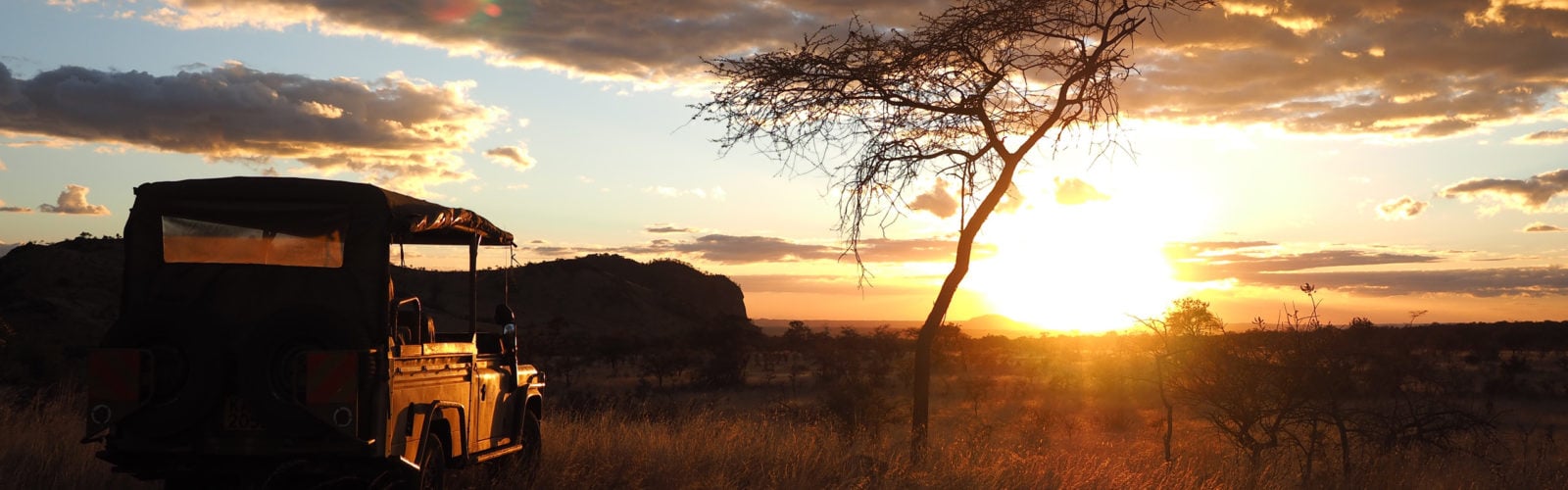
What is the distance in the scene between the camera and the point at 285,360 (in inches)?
292

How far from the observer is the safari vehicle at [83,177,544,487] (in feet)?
24.2

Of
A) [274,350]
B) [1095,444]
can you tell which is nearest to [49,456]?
[274,350]

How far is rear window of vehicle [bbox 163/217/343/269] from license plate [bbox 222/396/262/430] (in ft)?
3.83

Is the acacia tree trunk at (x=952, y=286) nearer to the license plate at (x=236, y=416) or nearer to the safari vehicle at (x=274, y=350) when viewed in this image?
the safari vehicle at (x=274, y=350)

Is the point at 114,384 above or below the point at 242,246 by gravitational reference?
below

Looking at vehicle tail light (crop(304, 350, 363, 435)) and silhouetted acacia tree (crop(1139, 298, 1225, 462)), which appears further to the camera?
silhouetted acacia tree (crop(1139, 298, 1225, 462))

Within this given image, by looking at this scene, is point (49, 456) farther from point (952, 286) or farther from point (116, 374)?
point (952, 286)

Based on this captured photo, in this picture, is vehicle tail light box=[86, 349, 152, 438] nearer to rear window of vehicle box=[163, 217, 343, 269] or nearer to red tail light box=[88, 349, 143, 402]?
red tail light box=[88, 349, 143, 402]

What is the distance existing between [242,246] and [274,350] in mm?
1464

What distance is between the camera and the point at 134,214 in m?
8.32

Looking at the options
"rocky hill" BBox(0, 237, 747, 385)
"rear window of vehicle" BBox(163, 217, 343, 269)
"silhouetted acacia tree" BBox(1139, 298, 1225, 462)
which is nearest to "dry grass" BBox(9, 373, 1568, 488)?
"silhouetted acacia tree" BBox(1139, 298, 1225, 462)

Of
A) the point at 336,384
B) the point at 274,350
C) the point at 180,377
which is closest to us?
the point at 336,384

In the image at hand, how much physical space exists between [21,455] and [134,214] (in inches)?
163

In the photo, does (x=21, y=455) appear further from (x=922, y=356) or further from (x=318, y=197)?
(x=922, y=356)
